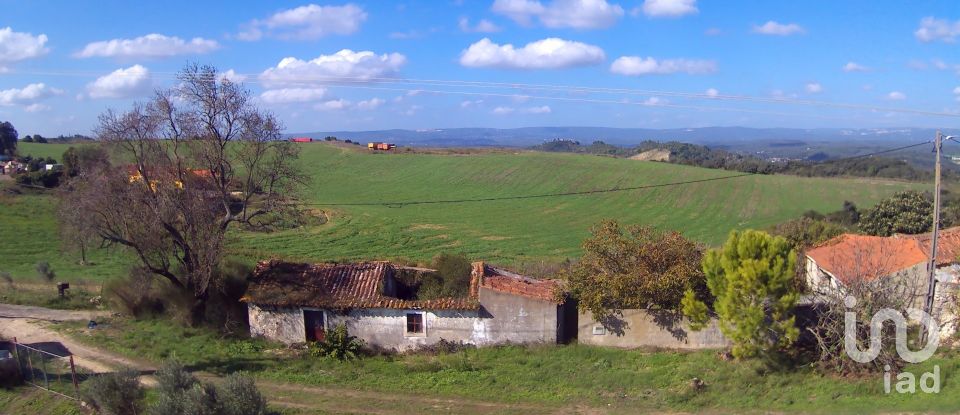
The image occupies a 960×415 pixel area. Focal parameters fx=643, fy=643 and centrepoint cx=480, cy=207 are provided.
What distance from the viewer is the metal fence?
14359 mm

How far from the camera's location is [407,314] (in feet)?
60.1

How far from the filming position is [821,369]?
14.9 m

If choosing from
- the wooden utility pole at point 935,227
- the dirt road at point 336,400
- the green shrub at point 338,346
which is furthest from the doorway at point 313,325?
the wooden utility pole at point 935,227

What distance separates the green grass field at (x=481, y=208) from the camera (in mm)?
36688

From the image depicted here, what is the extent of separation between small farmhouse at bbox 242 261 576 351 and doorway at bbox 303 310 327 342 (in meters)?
0.03

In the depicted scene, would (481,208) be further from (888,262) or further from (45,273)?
(888,262)

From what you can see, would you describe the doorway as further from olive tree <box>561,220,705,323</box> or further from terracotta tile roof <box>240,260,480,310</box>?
olive tree <box>561,220,705,323</box>

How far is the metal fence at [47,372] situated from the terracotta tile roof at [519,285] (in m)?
10.1

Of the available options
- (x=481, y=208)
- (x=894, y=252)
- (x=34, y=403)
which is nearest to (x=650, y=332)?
(x=894, y=252)

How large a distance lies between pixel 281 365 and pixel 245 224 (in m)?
6.37

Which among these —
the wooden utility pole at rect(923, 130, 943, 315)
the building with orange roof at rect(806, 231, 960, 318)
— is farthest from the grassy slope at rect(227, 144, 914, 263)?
the wooden utility pole at rect(923, 130, 943, 315)

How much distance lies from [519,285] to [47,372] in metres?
11.9

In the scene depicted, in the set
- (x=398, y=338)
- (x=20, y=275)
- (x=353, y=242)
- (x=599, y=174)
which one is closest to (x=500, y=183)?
(x=599, y=174)

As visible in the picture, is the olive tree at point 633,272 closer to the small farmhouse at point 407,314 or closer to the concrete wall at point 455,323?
the small farmhouse at point 407,314
